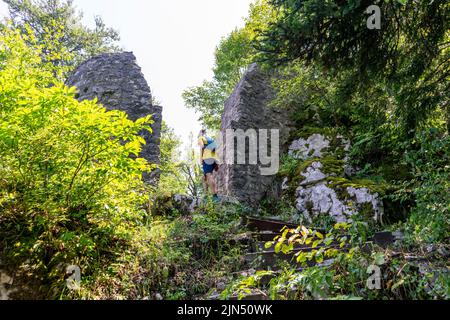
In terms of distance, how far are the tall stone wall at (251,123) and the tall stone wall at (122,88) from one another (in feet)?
6.45

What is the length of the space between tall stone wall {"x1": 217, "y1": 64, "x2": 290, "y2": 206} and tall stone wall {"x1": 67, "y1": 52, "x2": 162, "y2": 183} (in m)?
1.97

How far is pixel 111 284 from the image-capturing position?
2766 millimetres

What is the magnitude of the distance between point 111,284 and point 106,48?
778 inches

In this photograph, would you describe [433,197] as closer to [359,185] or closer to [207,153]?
[359,185]

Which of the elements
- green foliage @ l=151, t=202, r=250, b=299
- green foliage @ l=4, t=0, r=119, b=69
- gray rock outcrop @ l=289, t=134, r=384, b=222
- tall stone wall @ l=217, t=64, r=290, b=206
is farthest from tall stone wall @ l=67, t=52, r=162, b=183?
green foliage @ l=4, t=0, r=119, b=69

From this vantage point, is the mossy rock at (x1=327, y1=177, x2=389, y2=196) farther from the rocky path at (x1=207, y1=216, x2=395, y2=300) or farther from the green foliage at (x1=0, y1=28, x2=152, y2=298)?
the green foliage at (x1=0, y1=28, x2=152, y2=298)

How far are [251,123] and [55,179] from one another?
20.7 ft

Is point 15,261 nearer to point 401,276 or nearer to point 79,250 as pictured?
point 79,250

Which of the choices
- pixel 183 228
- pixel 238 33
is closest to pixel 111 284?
pixel 183 228

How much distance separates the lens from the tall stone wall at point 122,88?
708 centimetres

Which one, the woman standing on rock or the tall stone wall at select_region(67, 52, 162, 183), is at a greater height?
the tall stone wall at select_region(67, 52, 162, 183)

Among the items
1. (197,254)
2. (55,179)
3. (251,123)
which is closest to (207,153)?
(251,123)

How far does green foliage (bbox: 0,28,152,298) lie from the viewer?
254cm

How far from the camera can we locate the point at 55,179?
2.73m
